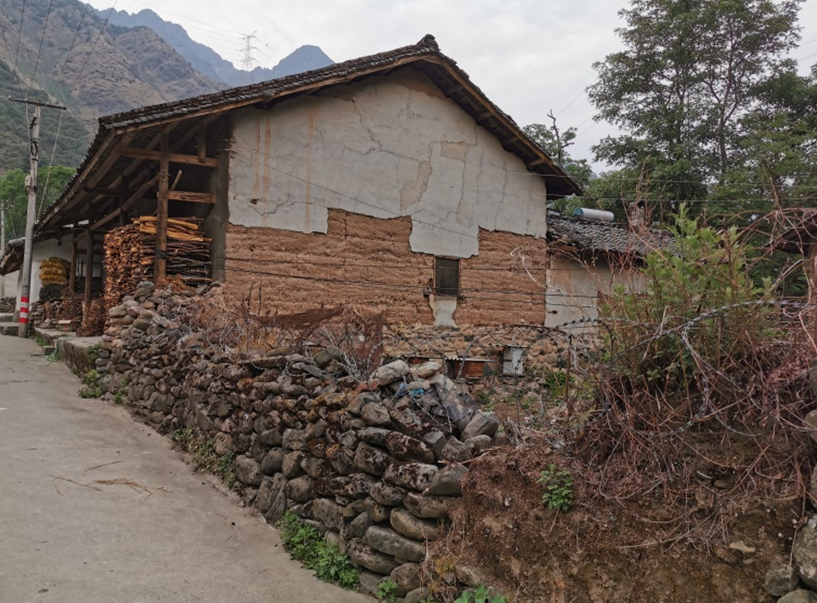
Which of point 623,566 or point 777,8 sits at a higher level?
point 777,8

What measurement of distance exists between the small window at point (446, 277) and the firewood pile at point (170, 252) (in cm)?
491

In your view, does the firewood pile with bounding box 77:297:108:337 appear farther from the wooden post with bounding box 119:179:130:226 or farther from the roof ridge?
the roof ridge

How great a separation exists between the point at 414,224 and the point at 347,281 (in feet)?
6.98

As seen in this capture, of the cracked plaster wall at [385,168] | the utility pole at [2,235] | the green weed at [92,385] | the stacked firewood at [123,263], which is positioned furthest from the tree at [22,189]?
the cracked plaster wall at [385,168]

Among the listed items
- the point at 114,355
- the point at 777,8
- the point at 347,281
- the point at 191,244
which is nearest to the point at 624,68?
the point at 777,8

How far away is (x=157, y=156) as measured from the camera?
9977 millimetres

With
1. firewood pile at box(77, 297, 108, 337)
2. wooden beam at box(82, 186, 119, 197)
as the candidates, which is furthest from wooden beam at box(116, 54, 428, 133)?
firewood pile at box(77, 297, 108, 337)

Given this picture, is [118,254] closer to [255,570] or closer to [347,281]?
[347,281]

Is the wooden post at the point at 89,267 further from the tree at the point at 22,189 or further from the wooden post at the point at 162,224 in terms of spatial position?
the tree at the point at 22,189

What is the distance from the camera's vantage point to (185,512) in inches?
211

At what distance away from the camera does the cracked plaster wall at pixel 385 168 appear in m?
10.5

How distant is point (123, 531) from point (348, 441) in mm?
2111

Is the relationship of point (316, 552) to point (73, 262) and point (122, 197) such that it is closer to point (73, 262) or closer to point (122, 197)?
point (122, 197)

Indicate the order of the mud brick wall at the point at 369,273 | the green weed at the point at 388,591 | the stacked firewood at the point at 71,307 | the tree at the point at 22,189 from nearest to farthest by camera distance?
1. the green weed at the point at 388,591
2. the mud brick wall at the point at 369,273
3. the stacked firewood at the point at 71,307
4. the tree at the point at 22,189
